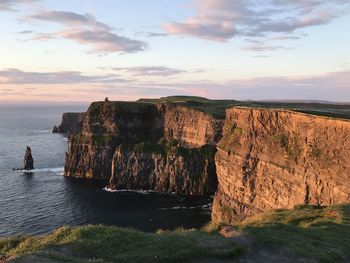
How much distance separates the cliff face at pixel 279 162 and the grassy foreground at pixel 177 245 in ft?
92.4

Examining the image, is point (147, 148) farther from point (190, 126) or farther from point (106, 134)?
point (106, 134)

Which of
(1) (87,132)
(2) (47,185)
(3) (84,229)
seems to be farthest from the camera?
(1) (87,132)

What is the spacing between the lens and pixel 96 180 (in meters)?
136

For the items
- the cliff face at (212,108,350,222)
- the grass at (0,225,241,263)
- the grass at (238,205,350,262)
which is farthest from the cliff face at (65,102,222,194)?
the grass at (0,225,241,263)

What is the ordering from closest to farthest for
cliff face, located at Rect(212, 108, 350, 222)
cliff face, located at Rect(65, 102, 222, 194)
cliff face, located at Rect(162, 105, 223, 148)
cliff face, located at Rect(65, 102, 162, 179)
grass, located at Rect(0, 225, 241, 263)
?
grass, located at Rect(0, 225, 241, 263) < cliff face, located at Rect(212, 108, 350, 222) < cliff face, located at Rect(65, 102, 222, 194) < cliff face, located at Rect(162, 105, 223, 148) < cliff face, located at Rect(65, 102, 162, 179)

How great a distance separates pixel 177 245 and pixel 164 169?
99.2m

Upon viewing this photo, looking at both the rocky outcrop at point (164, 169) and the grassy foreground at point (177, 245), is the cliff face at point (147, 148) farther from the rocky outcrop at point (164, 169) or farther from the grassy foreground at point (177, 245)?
the grassy foreground at point (177, 245)

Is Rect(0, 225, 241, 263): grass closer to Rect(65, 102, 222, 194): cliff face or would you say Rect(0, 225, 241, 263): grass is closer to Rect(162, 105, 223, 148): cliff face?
Rect(65, 102, 222, 194): cliff face

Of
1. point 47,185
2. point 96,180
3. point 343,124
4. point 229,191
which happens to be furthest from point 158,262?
point 96,180

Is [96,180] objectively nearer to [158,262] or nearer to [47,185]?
[47,185]

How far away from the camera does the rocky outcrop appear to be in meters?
119

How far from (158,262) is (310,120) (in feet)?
163

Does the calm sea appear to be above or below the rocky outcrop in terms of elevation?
below

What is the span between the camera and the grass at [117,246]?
23.2 metres
